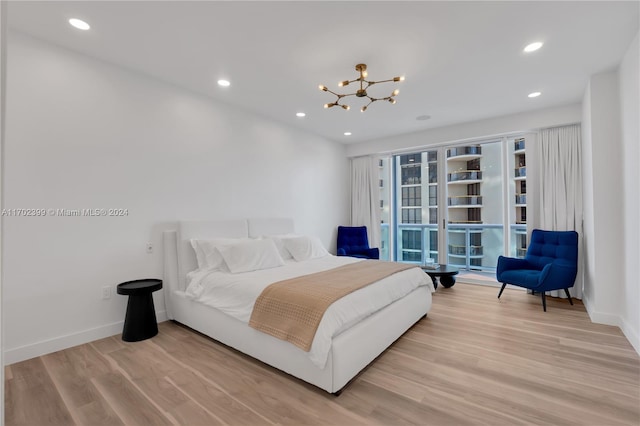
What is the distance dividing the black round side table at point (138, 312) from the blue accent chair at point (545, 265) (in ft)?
14.5

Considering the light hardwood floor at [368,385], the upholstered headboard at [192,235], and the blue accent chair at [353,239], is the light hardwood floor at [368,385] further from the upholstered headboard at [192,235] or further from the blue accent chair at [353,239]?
the blue accent chair at [353,239]

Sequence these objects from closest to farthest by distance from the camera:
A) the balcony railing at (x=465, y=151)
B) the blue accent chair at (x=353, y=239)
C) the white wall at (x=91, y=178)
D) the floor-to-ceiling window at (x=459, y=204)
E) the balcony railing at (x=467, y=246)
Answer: the white wall at (x=91, y=178)
the floor-to-ceiling window at (x=459, y=204)
the balcony railing at (x=465, y=151)
the balcony railing at (x=467, y=246)
the blue accent chair at (x=353, y=239)

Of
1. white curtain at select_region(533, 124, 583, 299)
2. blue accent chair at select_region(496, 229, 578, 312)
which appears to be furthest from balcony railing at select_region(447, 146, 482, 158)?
blue accent chair at select_region(496, 229, 578, 312)

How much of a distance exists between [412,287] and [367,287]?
85cm

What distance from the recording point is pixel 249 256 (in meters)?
3.36

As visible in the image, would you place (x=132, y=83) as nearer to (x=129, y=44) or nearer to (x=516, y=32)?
(x=129, y=44)

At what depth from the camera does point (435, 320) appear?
3.50 meters

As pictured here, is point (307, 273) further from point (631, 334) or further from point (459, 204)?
point (459, 204)

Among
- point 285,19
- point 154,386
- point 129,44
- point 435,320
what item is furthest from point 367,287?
point 129,44

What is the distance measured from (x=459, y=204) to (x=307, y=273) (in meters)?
3.77

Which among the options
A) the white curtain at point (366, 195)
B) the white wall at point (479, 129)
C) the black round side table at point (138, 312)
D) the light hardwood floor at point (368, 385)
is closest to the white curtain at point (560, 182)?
the white wall at point (479, 129)

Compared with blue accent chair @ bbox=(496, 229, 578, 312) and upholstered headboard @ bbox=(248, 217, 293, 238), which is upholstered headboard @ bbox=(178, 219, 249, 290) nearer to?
upholstered headboard @ bbox=(248, 217, 293, 238)

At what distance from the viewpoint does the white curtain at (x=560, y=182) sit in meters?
4.23

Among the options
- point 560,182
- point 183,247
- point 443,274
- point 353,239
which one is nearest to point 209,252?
point 183,247
